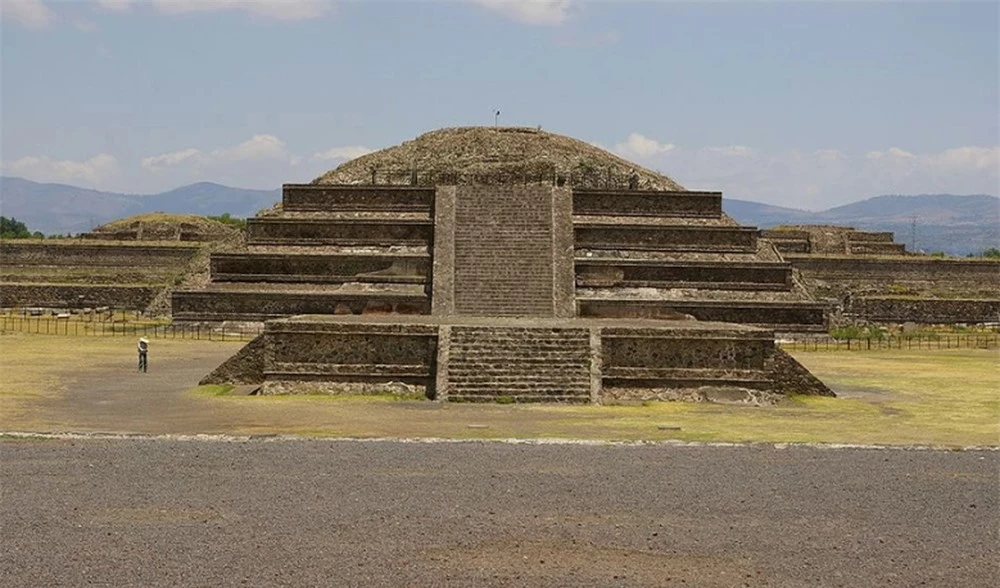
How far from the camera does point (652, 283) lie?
3678cm

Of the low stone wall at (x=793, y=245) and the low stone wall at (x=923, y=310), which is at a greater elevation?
the low stone wall at (x=793, y=245)

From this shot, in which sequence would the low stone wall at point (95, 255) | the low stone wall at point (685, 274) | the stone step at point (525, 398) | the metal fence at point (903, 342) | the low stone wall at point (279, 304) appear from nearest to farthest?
the stone step at point (525, 398) → the low stone wall at point (279, 304) → the metal fence at point (903, 342) → the low stone wall at point (685, 274) → the low stone wall at point (95, 255)

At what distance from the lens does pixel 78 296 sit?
157 ft

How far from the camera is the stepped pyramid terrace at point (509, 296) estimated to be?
22891 millimetres

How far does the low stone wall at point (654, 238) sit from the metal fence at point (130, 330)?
10.9 meters

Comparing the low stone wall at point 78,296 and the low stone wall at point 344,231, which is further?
the low stone wall at point 78,296

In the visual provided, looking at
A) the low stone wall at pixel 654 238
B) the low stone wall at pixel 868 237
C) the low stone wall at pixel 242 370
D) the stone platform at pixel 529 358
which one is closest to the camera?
the stone platform at pixel 529 358

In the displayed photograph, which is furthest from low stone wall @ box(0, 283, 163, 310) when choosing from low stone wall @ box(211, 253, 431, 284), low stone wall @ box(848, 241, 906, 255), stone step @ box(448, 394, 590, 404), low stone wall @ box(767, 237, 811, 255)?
low stone wall @ box(848, 241, 906, 255)

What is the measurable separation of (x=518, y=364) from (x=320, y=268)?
1684cm

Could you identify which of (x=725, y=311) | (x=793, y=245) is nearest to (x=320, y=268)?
(x=725, y=311)

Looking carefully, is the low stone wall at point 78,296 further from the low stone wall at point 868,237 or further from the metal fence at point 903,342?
the low stone wall at point 868,237

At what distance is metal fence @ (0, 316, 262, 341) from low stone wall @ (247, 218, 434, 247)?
4.00 m

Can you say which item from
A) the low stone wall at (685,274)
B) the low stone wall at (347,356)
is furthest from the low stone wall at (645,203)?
the low stone wall at (347,356)

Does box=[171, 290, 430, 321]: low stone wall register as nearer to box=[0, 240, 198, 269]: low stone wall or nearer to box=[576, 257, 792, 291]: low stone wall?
box=[576, 257, 792, 291]: low stone wall
